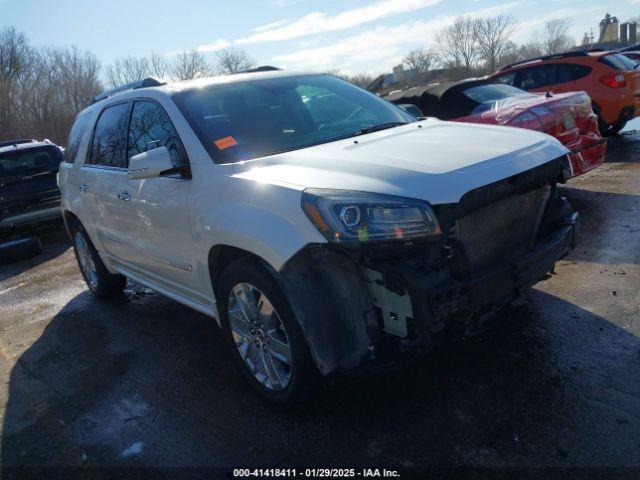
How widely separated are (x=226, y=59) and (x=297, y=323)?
157 feet

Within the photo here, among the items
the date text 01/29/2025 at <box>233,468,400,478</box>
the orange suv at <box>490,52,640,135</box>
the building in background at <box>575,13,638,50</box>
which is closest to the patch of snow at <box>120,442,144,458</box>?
the date text 01/29/2025 at <box>233,468,400,478</box>

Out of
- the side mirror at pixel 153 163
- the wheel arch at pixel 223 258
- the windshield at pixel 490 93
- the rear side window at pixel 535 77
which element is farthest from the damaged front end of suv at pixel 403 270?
the rear side window at pixel 535 77

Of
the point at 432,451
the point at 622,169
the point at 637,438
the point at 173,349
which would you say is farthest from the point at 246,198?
the point at 622,169

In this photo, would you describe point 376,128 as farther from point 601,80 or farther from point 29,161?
point 29,161

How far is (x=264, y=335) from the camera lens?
3146 millimetres

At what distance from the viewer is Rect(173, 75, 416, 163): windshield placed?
11.3ft

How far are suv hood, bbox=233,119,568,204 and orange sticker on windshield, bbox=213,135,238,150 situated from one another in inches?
10.0

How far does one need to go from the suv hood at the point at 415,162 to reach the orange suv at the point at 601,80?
736cm

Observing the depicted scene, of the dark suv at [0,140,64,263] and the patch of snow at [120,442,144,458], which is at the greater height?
the dark suv at [0,140,64,263]

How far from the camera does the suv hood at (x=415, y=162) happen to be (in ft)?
8.55

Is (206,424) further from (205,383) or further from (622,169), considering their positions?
(622,169)

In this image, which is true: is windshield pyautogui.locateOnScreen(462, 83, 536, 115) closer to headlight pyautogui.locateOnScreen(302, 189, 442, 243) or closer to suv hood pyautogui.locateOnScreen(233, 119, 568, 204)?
suv hood pyautogui.locateOnScreen(233, 119, 568, 204)

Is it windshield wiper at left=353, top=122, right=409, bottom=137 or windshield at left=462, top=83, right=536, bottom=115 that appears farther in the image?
windshield at left=462, top=83, right=536, bottom=115

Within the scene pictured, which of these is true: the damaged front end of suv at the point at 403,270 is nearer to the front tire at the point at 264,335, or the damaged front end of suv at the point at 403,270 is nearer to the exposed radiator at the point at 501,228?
the exposed radiator at the point at 501,228
